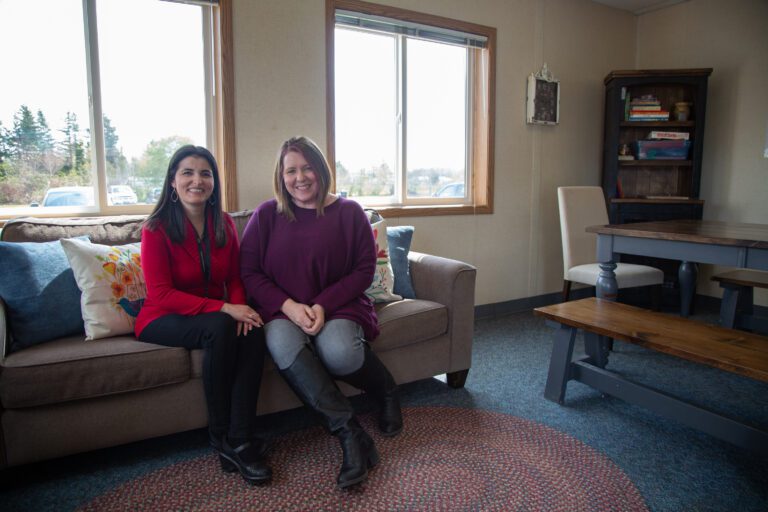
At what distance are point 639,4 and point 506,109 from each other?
1.59 metres

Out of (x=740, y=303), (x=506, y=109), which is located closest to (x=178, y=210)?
(x=506, y=109)

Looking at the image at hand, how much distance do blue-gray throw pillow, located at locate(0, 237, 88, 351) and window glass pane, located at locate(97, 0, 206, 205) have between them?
29.5 inches

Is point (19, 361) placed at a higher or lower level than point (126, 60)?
lower

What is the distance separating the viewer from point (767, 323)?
2.77 metres

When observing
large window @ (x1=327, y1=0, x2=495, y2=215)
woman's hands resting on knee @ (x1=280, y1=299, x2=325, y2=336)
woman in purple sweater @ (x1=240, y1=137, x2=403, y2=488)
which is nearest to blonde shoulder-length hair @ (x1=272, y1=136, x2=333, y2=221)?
woman in purple sweater @ (x1=240, y1=137, x2=403, y2=488)

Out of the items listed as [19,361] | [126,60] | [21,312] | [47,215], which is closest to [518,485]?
[19,361]

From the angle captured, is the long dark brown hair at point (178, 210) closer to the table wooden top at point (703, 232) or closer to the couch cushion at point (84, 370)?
the couch cushion at point (84, 370)

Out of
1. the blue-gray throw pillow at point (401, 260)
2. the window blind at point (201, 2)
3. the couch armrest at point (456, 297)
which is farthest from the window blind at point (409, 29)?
the couch armrest at point (456, 297)

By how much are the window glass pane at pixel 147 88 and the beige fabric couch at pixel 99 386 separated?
18.8 inches

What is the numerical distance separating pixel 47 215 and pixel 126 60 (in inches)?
32.8

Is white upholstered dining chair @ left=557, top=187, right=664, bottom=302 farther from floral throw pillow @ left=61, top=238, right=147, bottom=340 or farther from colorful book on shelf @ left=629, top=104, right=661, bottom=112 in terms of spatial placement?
floral throw pillow @ left=61, top=238, right=147, bottom=340

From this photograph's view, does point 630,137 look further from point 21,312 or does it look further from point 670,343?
point 21,312

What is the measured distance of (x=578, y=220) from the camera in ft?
11.6

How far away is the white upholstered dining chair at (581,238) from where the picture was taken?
3271mm
